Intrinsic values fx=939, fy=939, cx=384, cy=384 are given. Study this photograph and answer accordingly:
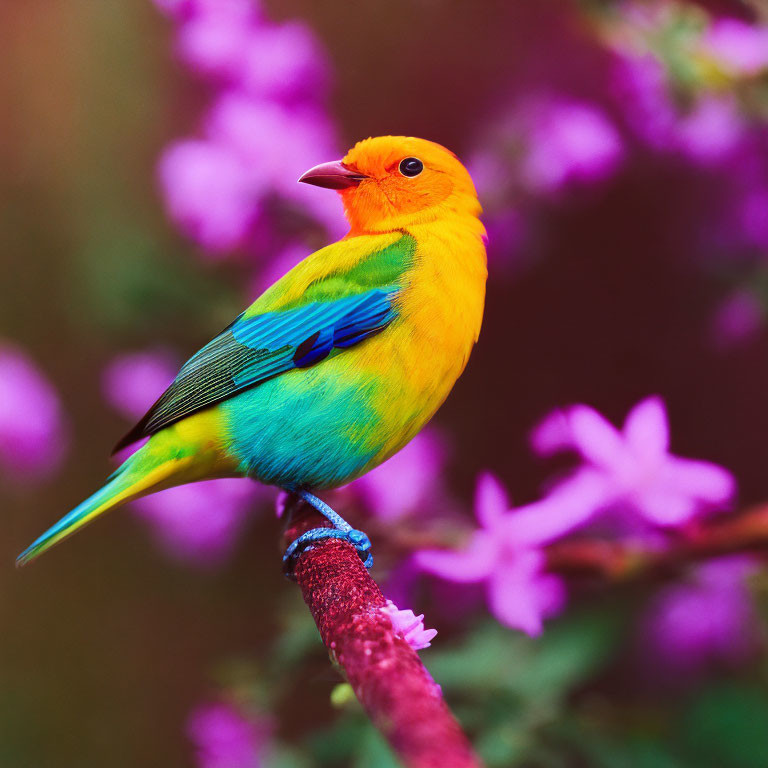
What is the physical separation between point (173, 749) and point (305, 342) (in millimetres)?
594

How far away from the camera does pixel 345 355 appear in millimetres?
516

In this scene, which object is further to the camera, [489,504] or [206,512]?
[206,512]

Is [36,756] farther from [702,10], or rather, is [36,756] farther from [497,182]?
[702,10]

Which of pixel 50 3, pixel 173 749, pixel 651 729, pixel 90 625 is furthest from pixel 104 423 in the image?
pixel 651 729

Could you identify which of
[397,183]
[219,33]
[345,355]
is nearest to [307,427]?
[345,355]

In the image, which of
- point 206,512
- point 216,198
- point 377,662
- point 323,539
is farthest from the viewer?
point 206,512

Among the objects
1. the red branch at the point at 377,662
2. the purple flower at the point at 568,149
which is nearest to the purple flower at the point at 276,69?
the purple flower at the point at 568,149

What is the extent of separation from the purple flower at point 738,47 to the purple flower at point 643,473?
314mm

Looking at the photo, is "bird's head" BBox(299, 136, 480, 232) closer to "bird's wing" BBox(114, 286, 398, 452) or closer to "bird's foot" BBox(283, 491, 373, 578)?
"bird's wing" BBox(114, 286, 398, 452)

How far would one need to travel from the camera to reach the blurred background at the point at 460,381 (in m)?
0.69

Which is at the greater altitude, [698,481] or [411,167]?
[411,167]

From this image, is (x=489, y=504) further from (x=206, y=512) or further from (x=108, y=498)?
(x=206, y=512)

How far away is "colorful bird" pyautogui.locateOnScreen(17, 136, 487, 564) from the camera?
505 millimetres

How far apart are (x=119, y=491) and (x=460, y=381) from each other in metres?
0.41
